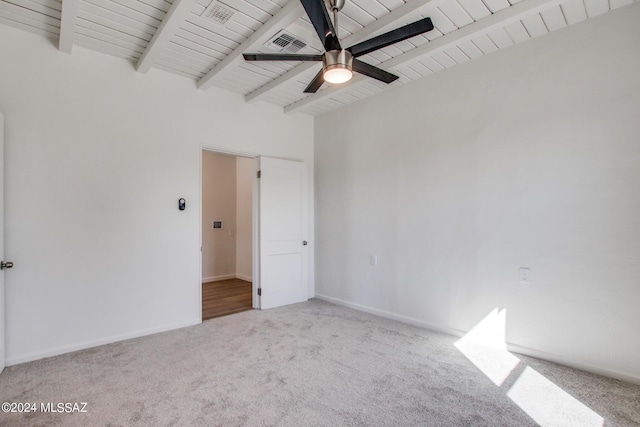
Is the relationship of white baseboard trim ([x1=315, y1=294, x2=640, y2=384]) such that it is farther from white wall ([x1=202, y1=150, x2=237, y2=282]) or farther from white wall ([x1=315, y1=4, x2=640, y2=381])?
white wall ([x1=202, y1=150, x2=237, y2=282])

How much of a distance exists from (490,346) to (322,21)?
10.6 ft

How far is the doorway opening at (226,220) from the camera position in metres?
6.49

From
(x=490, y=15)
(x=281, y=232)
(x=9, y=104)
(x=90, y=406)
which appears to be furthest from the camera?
(x=281, y=232)

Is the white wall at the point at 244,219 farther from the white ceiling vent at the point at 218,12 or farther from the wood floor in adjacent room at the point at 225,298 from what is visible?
the white ceiling vent at the point at 218,12

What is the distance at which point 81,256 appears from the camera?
10.3 feet

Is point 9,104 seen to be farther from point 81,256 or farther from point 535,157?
point 535,157

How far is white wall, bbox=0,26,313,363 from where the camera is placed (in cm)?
287

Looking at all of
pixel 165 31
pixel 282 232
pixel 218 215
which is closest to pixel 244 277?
pixel 218 215

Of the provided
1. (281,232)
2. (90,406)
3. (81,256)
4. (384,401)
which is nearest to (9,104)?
(81,256)

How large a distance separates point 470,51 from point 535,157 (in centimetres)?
121

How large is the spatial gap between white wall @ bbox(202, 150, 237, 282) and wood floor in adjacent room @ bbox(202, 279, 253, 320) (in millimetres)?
338

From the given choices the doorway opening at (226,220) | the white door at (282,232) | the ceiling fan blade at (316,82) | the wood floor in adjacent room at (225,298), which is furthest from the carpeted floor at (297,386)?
the doorway opening at (226,220)

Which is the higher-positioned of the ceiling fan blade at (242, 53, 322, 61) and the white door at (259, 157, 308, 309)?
the ceiling fan blade at (242, 53, 322, 61)

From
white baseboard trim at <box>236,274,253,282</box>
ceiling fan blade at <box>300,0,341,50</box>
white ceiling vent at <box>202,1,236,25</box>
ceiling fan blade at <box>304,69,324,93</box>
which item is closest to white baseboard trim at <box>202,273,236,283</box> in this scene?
white baseboard trim at <box>236,274,253,282</box>
